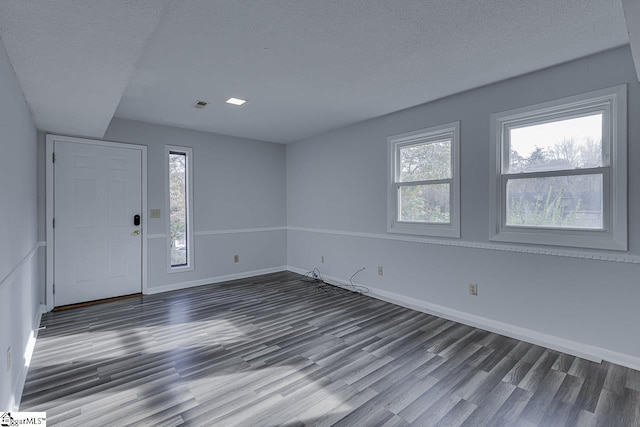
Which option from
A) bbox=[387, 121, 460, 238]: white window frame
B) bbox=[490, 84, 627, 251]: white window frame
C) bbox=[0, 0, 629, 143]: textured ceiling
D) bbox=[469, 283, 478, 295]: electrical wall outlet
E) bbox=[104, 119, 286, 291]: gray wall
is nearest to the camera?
bbox=[0, 0, 629, 143]: textured ceiling

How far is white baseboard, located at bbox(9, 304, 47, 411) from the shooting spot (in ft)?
6.46

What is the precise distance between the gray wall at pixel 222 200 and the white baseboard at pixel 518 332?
2324 millimetres

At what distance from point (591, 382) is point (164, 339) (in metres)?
3.38

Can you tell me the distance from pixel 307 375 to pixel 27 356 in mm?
2238

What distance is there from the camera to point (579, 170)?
2645 mm

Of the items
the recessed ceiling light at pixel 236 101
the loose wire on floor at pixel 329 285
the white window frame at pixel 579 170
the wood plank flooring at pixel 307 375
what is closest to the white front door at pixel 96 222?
the wood plank flooring at pixel 307 375

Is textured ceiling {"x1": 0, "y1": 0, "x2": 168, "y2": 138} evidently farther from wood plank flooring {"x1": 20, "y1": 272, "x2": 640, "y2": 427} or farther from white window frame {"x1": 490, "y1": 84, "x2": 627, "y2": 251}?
white window frame {"x1": 490, "y1": 84, "x2": 627, "y2": 251}

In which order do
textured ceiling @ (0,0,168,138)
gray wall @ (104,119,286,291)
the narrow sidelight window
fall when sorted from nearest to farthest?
textured ceiling @ (0,0,168,138)
gray wall @ (104,119,286,291)
the narrow sidelight window

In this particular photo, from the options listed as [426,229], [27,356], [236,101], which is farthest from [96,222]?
[426,229]

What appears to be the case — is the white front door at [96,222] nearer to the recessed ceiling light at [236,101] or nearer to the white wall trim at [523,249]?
the recessed ceiling light at [236,101]

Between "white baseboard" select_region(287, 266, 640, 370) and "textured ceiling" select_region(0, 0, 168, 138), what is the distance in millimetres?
3562

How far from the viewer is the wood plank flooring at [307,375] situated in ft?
6.19

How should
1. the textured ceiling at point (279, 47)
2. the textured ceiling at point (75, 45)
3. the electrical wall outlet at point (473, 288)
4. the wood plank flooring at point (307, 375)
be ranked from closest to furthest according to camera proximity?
the textured ceiling at point (75, 45)
the textured ceiling at point (279, 47)
the wood plank flooring at point (307, 375)
the electrical wall outlet at point (473, 288)

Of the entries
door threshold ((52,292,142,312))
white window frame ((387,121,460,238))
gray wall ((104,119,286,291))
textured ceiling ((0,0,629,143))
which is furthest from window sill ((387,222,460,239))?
door threshold ((52,292,142,312))
